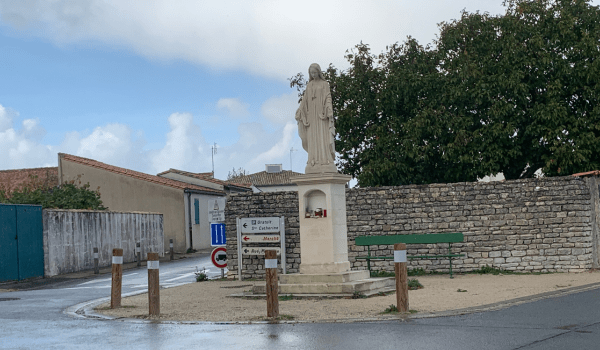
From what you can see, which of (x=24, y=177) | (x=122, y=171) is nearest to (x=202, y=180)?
(x=122, y=171)

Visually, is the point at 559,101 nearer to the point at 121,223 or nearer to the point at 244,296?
the point at 244,296

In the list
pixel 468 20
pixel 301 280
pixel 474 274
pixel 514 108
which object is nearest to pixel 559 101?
pixel 514 108

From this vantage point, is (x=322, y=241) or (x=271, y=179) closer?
(x=322, y=241)

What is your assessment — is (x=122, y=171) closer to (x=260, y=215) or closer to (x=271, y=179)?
(x=260, y=215)

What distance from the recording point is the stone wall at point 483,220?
57.3ft

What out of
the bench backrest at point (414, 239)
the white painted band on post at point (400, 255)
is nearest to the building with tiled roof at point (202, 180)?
the bench backrest at point (414, 239)

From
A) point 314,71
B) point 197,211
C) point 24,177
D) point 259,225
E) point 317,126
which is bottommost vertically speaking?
point 259,225

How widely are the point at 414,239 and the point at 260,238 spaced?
13.2 ft

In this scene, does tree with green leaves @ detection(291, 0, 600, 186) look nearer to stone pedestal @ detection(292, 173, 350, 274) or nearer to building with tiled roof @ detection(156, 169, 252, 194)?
stone pedestal @ detection(292, 173, 350, 274)

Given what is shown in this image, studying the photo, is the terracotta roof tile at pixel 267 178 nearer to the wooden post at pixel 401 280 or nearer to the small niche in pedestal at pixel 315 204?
the small niche in pedestal at pixel 315 204

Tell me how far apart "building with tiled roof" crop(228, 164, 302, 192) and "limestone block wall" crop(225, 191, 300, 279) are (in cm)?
4603

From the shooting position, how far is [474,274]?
1767cm

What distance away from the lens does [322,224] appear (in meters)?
13.6

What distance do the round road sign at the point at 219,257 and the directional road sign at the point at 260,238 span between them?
81 cm
